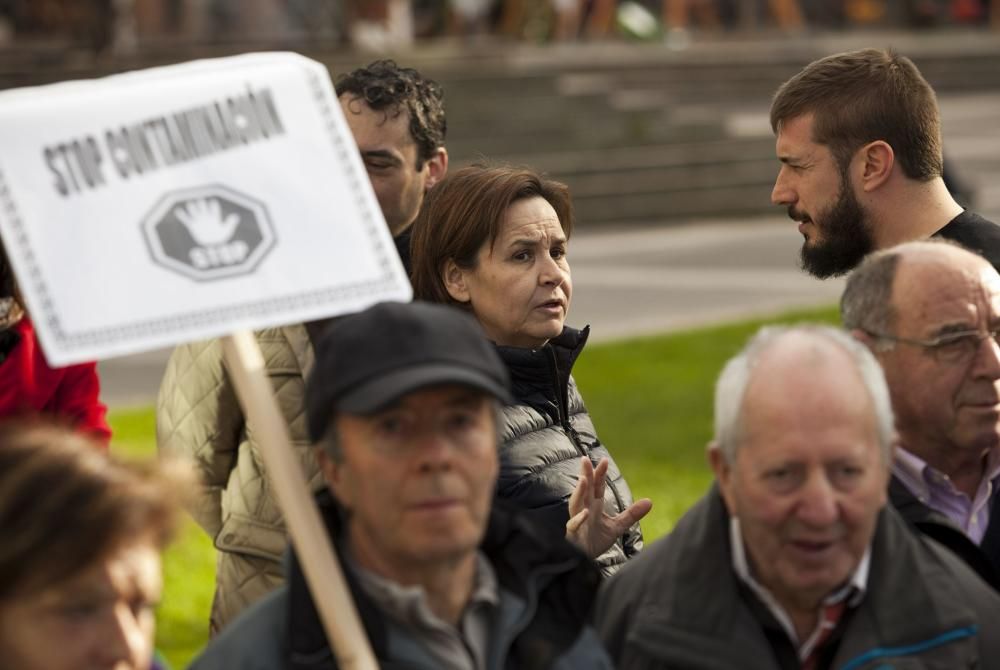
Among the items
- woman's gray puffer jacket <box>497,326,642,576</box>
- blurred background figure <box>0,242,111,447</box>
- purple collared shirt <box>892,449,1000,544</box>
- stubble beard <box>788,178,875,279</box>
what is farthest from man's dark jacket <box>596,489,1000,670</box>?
stubble beard <box>788,178,875,279</box>

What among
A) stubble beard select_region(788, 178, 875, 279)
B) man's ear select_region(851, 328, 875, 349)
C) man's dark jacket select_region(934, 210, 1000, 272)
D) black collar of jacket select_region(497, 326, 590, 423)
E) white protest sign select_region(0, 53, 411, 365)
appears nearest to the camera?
white protest sign select_region(0, 53, 411, 365)

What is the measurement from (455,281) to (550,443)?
0.63m

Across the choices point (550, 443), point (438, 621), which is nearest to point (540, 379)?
point (550, 443)

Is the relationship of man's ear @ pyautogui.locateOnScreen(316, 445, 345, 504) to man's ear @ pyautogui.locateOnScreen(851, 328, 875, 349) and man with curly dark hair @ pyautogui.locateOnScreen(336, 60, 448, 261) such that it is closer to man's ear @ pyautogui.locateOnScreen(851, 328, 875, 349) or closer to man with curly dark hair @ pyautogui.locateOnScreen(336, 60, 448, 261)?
man's ear @ pyautogui.locateOnScreen(851, 328, 875, 349)

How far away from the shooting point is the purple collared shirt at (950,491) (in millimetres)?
3990

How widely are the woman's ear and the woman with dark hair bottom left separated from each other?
200 centimetres

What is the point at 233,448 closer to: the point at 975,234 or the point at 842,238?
the point at 842,238

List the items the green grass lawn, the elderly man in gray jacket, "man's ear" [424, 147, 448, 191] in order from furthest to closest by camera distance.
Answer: the green grass lawn → "man's ear" [424, 147, 448, 191] → the elderly man in gray jacket

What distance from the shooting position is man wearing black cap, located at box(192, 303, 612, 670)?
3184mm

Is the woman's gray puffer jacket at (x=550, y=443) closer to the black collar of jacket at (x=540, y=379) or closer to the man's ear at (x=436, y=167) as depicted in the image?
the black collar of jacket at (x=540, y=379)

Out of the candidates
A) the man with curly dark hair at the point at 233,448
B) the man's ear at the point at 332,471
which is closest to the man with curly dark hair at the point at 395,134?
the man with curly dark hair at the point at 233,448

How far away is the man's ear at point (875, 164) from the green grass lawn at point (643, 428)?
3623mm

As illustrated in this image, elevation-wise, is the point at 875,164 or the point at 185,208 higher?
the point at 185,208

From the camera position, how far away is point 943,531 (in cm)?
391
